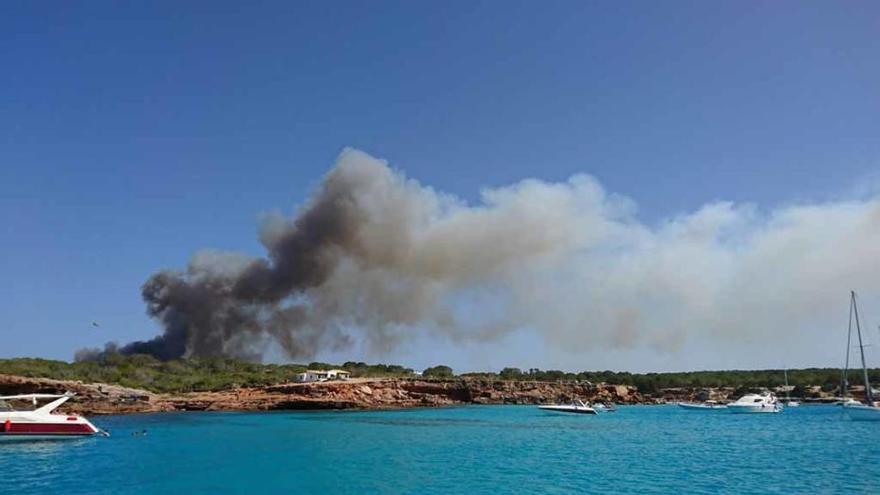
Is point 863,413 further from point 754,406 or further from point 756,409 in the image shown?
point 754,406

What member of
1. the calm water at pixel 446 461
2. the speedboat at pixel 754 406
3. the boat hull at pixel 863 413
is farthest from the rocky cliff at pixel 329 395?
the boat hull at pixel 863 413

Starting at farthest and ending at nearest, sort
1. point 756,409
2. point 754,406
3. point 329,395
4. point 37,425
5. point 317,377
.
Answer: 1. point 317,377
2. point 329,395
3. point 754,406
4. point 756,409
5. point 37,425

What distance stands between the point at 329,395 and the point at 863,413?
79049mm

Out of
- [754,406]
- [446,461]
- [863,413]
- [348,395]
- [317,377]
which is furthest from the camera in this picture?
[317,377]

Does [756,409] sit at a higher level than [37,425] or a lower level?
lower

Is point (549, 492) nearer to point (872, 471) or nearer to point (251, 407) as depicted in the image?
point (872, 471)

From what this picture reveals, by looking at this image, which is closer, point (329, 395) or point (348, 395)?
point (329, 395)

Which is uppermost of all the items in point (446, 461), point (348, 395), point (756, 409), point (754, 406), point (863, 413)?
point (446, 461)

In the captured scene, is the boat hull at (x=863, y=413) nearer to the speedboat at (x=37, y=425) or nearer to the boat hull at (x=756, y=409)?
the boat hull at (x=756, y=409)

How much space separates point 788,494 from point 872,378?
576 ft

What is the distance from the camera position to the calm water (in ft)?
107

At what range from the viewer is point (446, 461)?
1662 inches

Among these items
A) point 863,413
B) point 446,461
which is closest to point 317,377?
point 863,413

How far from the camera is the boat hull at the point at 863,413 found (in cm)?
7800
